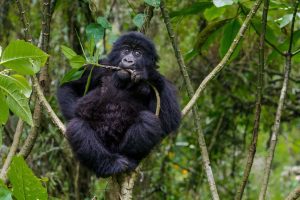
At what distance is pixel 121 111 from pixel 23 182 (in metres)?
1.76

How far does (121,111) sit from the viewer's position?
133 inches

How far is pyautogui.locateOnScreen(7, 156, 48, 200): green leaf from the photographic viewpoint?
1612 millimetres

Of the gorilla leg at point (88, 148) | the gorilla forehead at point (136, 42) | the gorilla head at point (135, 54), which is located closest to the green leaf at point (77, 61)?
the gorilla leg at point (88, 148)

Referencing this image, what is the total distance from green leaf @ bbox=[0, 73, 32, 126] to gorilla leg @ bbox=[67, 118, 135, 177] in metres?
1.24

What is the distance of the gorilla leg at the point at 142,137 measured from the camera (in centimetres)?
319

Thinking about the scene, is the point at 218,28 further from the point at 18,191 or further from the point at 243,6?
the point at 18,191

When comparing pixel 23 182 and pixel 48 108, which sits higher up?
pixel 48 108

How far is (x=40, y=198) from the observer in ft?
5.49

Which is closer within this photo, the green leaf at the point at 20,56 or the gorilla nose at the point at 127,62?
the green leaf at the point at 20,56

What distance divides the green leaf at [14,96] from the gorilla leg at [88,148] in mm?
1238

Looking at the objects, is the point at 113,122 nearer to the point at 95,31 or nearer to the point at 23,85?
the point at 95,31

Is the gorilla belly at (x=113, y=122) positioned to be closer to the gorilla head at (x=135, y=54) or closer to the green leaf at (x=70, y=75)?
the gorilla head at (x=135, y=54)

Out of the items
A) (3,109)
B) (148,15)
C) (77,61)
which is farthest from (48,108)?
(148,15)

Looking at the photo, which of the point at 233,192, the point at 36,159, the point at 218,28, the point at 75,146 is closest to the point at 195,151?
the point at 233,192
